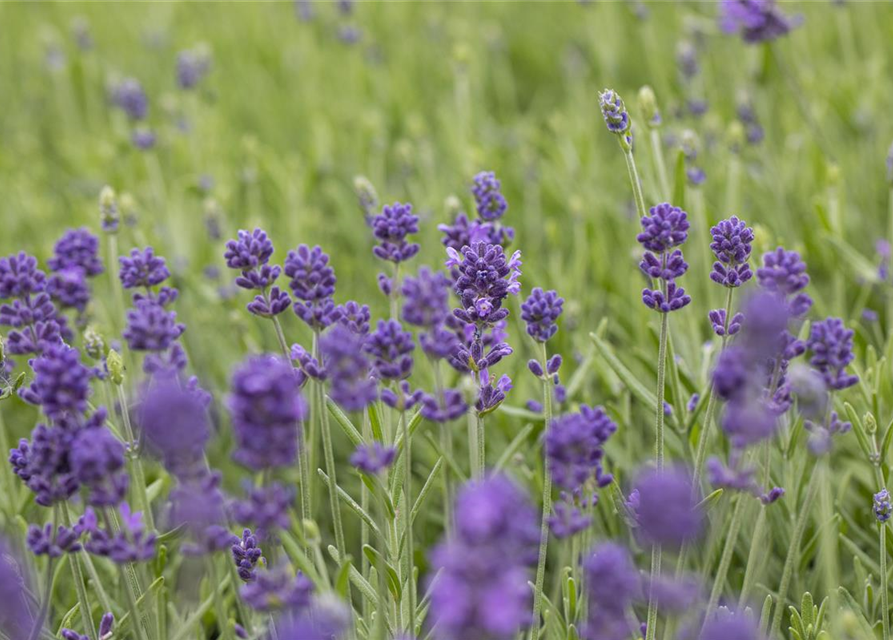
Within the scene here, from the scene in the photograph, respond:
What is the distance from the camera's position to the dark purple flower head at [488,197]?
8.15ft

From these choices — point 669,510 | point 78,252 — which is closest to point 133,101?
point 78,252

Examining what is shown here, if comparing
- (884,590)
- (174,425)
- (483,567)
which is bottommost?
(884,590)

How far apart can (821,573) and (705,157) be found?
200cm

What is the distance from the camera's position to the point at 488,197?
2.50m

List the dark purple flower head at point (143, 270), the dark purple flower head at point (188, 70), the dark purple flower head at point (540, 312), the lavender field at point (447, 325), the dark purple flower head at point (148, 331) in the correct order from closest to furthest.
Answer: the lavender field at point (447, 325), the dark purple flower head at point (148, 331), the dark purple flower head at point (540, 312), the dark purple flower head at point (143, 270), the dark purple flower head at point (188, 70)

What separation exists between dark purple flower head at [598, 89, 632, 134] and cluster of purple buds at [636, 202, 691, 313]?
1.22 feet

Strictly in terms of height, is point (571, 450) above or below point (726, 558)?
above

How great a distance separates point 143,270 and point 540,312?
964 mm

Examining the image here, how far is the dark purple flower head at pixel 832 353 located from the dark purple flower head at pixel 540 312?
460 millimetres

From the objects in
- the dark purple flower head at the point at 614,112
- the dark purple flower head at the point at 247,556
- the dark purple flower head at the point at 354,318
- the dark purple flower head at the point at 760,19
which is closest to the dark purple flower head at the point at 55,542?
the dark purple flower head at the point at 247,556

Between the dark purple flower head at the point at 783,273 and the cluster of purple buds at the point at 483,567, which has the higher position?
the dark purple flower head at the point at 783,273

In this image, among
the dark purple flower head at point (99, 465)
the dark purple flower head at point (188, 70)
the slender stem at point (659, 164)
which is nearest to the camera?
the dark purple flower head at point (99, 465)

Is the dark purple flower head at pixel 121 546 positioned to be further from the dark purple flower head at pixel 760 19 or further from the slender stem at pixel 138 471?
the dark purple flower head at pixel 760 19

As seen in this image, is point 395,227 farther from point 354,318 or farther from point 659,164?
point 659,164
